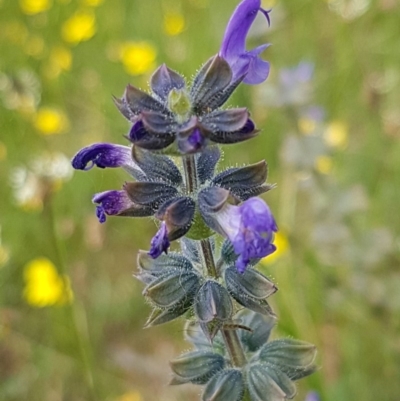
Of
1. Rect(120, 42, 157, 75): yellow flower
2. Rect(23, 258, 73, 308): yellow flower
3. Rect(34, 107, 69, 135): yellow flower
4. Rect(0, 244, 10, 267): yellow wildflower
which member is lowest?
Rect(23, 258, 73, 308): yellow flower

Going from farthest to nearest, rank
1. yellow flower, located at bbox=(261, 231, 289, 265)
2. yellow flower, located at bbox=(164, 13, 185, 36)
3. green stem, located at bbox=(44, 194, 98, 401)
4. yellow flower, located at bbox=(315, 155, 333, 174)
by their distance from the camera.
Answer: yellow flower, located at bbox=(164, 13, 185, 36)
yellow flower, located at bbox=(315, 155, 333, 174)
yellow flower, located at bbox=(261, 231, 289, 265)
green stem, located at bbox=(44, 194, 98, 401)

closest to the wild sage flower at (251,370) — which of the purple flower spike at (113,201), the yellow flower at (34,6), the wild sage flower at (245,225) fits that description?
the wild sage flower at (245,225)

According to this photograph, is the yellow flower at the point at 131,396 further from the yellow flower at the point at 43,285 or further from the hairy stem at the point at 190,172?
the hairy stem at the point at 190,172

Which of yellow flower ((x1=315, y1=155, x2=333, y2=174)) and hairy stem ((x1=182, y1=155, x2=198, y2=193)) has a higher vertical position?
yellow flower ((x1=315, y1=155, x2=333, y2=174))

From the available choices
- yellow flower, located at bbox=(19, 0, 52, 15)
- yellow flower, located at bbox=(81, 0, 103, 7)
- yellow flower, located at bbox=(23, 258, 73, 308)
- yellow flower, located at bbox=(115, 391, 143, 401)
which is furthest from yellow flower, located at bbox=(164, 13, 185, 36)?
yellow flower, located at bbox=(115, 391, 143, 401)

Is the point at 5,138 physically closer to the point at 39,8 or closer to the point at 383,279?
the point at 39,8

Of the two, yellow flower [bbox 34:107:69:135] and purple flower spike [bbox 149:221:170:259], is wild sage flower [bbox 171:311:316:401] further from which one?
yellow flower [bbox 34:107:69:135]
